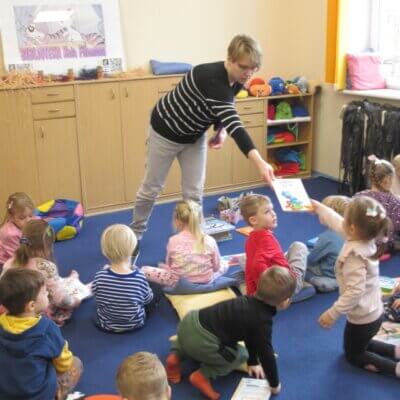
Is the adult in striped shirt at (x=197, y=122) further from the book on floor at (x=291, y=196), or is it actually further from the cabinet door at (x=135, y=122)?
the cabinet door at (x=135, y=122)

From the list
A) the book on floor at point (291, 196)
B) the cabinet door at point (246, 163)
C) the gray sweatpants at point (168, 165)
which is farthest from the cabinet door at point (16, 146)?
the book on floor at point (291, 196)

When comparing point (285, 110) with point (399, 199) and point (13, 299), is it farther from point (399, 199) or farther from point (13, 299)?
point (13, 299)

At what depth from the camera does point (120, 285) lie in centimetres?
267

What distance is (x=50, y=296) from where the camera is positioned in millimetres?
2814

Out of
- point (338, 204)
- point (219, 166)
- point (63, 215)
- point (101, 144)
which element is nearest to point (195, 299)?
point (338, 204)

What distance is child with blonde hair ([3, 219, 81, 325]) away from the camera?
2.68 meters

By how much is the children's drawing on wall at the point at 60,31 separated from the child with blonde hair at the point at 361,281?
10.4 feet

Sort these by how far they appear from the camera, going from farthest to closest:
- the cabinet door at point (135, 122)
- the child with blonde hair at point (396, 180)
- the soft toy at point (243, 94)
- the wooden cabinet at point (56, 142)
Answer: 1. the soft toy at point (243, 94)
2. the cabinet door at point (135, 122)
3. the wooden cabinet at point (56, 142)
4. the child with blonde hair at point (396, 180)

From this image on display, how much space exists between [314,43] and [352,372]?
3.80 m

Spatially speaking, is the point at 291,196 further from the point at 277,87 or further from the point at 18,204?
the point at 277,87

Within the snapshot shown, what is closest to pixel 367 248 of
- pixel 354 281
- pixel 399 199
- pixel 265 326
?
pixel 354 281

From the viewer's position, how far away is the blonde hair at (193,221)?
2.98 metres

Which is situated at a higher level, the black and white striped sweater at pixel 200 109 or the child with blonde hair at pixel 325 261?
the black and white striped sweater at pixel 200 109

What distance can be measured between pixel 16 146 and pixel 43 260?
1942 millimetres
